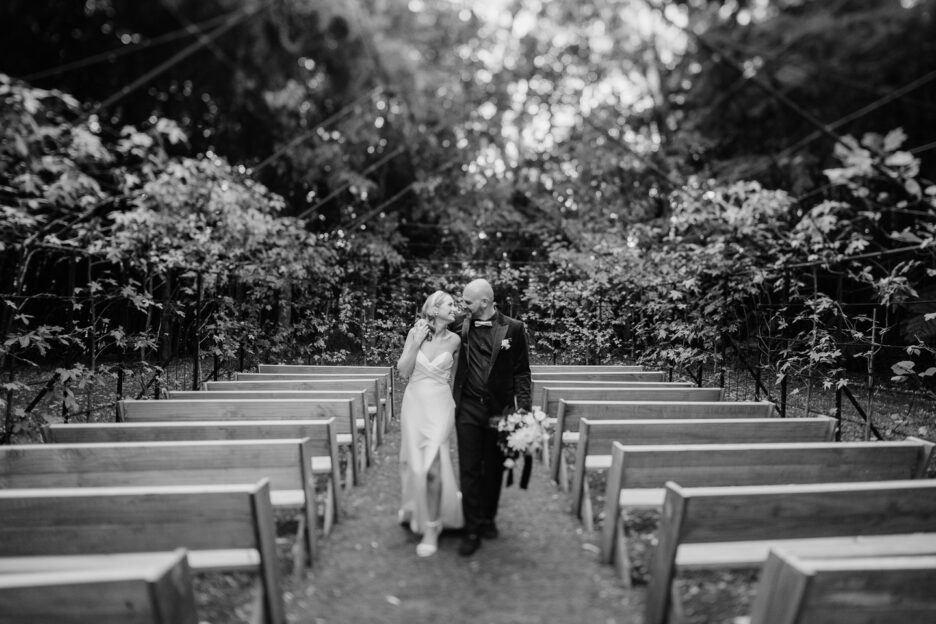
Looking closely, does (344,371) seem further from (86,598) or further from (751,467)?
(86,598)

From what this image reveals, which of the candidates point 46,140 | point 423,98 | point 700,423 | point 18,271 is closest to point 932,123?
point 700,423

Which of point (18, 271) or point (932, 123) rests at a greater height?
point (932, 123)

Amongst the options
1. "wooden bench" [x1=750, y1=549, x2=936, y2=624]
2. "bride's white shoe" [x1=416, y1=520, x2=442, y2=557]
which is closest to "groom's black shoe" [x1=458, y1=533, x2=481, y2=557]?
"bride's white shoe" [x1=416, y1=520, x2=442, y2=557]

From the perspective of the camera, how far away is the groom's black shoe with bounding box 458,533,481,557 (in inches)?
132

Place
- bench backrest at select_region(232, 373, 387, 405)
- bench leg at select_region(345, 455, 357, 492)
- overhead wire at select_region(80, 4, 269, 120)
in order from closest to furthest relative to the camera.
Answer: bench leg at select_region(345, 455, 357, 492), overhead wire at select_region(80, 4, 269, 120), bench backrest at select_region(232, 373, 387, 405)

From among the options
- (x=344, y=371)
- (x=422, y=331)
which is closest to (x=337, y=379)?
(x=344, y=371)

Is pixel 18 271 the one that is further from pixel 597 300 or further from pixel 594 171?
pixel 594 171

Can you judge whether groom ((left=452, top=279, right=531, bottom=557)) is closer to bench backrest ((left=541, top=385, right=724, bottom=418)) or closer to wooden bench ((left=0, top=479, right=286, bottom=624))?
wooden bench ((left=0, top=479, right=286, bottom=624))

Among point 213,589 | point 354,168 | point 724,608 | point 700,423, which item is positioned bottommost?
point 213,589

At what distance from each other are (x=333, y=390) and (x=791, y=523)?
15.9 ft

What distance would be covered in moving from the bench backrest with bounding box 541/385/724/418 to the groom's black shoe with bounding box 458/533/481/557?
92.9 inches

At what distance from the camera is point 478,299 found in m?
3.75

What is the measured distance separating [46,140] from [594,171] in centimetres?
1350

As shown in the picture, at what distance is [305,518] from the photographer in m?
3.20
